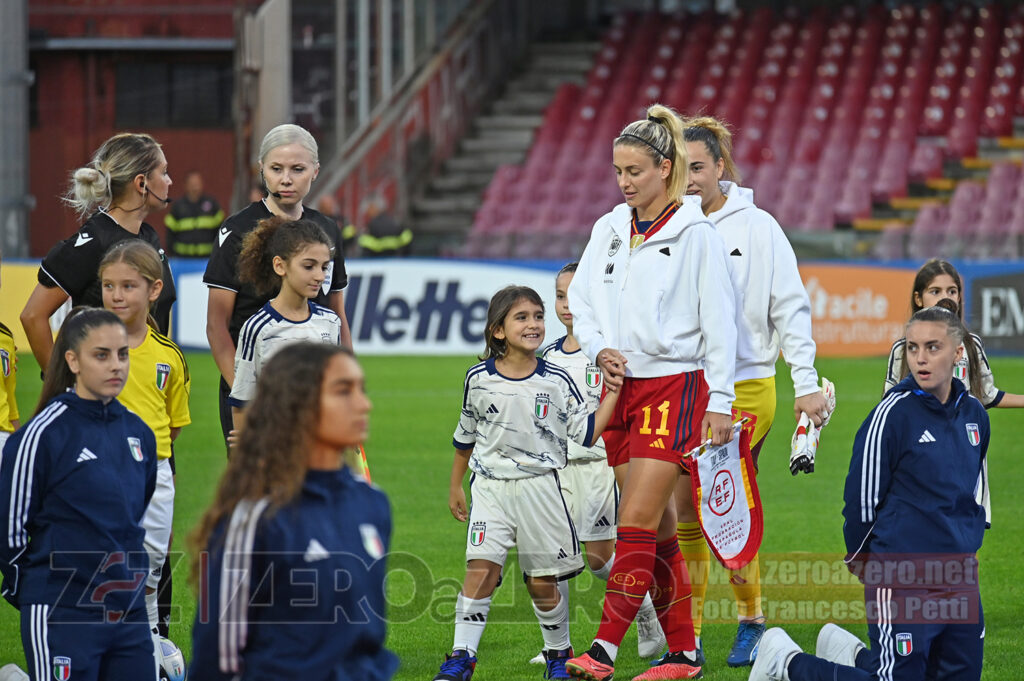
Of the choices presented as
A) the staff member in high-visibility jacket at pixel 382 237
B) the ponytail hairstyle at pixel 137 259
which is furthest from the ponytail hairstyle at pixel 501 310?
the staff member in high-visibility jacket at pixel 382 237

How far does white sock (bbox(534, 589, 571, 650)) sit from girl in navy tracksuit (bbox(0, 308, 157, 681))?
5.97 ft

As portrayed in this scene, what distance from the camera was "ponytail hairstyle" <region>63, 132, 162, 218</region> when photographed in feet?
17.8

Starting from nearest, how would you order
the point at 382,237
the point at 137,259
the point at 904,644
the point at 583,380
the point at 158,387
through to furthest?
1. the point at 904,644
2. the point at 137,259
3. the point at 158,387
4. the point at 583,380
5. the point at 382,237

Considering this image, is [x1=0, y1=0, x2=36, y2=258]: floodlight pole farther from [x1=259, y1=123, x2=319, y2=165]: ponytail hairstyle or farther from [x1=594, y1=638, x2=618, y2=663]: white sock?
[x1=594, y1=638, x2=618, y2=663]: white sock

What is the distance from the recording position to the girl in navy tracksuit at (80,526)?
13.7ft

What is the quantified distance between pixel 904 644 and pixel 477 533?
5.69ft

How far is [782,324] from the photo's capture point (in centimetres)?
581

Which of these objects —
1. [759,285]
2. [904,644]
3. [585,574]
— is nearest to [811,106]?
[585,574]

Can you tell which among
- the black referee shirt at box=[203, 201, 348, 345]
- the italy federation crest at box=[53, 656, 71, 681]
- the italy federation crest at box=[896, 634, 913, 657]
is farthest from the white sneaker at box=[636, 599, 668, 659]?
the italy federation crest at box=[53, 656, 71, 681]

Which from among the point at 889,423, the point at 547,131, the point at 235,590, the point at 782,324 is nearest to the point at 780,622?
the point at 782,324

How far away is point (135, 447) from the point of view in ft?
14.3

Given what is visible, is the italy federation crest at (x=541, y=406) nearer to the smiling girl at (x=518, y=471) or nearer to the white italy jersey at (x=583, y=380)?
the smiling girl at (x=518, y=471)

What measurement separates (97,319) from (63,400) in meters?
0.27

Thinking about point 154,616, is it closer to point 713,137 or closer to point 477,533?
point 477,533
